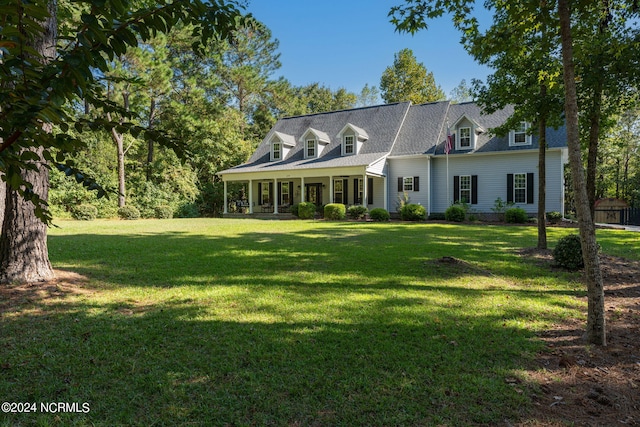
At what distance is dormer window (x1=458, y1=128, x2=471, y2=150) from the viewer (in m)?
22.4

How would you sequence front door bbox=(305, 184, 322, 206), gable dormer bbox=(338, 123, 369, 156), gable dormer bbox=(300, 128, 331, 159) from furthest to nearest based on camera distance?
1. front door bbox=(305, 184, 322, 206)
2. gable dormer bbox=(300, 128, 331, 159)
3. gable dormer bbox=(338, 123, 369, 156)

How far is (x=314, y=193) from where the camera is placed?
27.2m

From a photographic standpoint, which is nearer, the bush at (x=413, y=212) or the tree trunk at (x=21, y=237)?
the tree trunk at (x=21, y=237)

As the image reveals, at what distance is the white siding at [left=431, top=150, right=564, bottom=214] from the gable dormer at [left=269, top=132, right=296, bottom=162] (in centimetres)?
1024

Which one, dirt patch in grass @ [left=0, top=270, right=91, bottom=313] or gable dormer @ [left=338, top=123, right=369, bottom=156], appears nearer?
dirt patch in grass @ [left=0, top=270, right=91, bottom=313]

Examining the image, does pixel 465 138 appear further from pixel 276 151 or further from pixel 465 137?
pixel 276 151

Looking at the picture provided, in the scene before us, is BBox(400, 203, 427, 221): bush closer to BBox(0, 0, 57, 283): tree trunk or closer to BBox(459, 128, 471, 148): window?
BBox(459, 128, 471, 148): window

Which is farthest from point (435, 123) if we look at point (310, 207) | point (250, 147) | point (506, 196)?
point (250, 147)

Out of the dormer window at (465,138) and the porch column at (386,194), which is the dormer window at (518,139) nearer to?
the dormer window at (465,138)

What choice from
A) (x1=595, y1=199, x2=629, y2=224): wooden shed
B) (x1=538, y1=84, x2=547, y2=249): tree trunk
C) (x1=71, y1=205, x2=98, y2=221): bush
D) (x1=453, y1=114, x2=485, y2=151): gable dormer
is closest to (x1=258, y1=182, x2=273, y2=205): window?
(x1=71, y1=205, x2=98, y2=221): bush

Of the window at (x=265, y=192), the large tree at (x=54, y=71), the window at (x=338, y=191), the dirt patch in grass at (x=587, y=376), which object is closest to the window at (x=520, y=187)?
the window at (x=338, y=191)

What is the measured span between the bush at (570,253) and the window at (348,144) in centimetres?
1854

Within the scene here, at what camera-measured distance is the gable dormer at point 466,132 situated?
2211cm

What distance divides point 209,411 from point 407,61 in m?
40.8
